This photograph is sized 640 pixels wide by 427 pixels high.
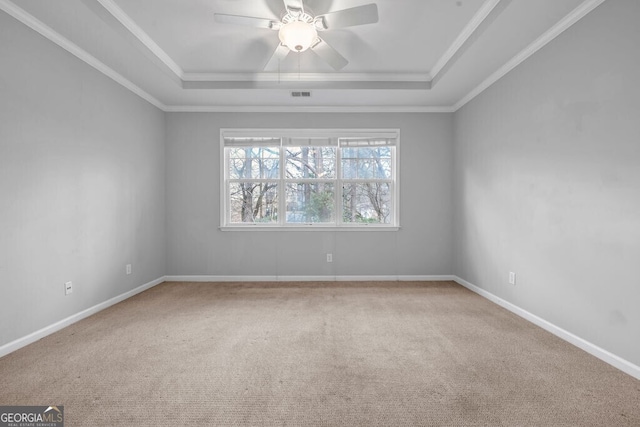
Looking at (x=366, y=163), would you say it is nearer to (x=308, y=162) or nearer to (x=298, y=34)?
(x=308, y=162)

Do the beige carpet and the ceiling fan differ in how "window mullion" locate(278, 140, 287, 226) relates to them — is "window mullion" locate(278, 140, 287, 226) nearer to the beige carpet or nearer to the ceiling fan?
the beige carpet

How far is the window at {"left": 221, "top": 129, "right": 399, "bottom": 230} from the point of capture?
4.40 m

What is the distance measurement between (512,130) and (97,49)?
4104 millimetres

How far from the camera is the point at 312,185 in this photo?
175 inches

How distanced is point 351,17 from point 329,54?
0.50 meters

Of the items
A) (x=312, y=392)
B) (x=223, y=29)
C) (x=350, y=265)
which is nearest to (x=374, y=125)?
(x=350, y=265)

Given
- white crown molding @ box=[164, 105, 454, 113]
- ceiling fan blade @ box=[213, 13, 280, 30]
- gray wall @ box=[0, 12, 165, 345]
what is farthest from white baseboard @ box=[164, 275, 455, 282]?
ceiling fan blade @ box=[213, 13, 280, 30]

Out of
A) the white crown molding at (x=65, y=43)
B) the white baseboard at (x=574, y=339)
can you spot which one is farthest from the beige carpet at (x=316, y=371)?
the white crown molding at (x=65, y=43)

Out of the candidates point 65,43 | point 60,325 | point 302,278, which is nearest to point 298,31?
point 65,43

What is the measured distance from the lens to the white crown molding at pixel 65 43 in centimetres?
218

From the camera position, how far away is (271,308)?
3.18 m

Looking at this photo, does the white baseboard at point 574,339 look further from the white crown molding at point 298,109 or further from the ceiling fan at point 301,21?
the ceiling fan at point 301,21

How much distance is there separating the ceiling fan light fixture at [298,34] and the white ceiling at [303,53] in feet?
0.61

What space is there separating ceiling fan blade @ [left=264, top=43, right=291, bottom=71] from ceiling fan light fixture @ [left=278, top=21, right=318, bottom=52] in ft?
1.37
